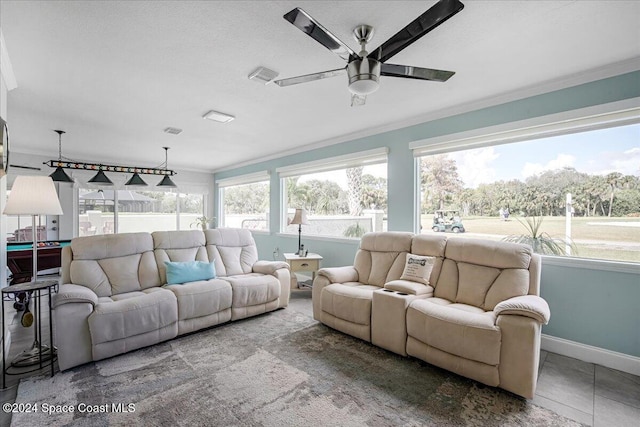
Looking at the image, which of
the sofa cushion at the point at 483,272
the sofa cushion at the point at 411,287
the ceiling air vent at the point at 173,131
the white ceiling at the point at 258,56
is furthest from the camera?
the ceiling air vent at the point at 173,131

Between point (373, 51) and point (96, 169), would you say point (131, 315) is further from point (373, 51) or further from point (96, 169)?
point (96, 169)

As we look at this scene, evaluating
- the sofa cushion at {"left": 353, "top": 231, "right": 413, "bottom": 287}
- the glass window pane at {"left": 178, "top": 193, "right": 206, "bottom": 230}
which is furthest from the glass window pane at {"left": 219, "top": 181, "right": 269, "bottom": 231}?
the sofa cushion at {"left": 353, "top": 231, "right": 413, "bottom": 287}

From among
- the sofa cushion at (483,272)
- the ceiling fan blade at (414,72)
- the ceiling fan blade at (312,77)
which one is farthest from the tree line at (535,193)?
the ceiling fan blade at (312,77)

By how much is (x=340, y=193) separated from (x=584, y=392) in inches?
147

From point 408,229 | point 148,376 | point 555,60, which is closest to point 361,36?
point 555,60

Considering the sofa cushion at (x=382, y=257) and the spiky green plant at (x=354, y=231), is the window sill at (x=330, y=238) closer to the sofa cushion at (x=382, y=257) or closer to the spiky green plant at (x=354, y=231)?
the spiky green plant at (x=354, y=231)

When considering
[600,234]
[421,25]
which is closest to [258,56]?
[421,25]

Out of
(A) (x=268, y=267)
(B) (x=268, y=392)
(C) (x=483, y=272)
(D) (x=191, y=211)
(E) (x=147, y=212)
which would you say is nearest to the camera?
(B) (x=268, y=392)

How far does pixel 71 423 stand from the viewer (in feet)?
6.00

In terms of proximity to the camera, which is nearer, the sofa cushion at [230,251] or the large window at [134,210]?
the sofa cushion at [230,251]

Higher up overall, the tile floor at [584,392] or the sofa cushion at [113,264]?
the sofa cushion at [113,264]

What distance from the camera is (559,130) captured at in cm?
292

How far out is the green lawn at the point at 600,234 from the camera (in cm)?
261

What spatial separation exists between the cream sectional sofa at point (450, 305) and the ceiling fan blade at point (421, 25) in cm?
193
